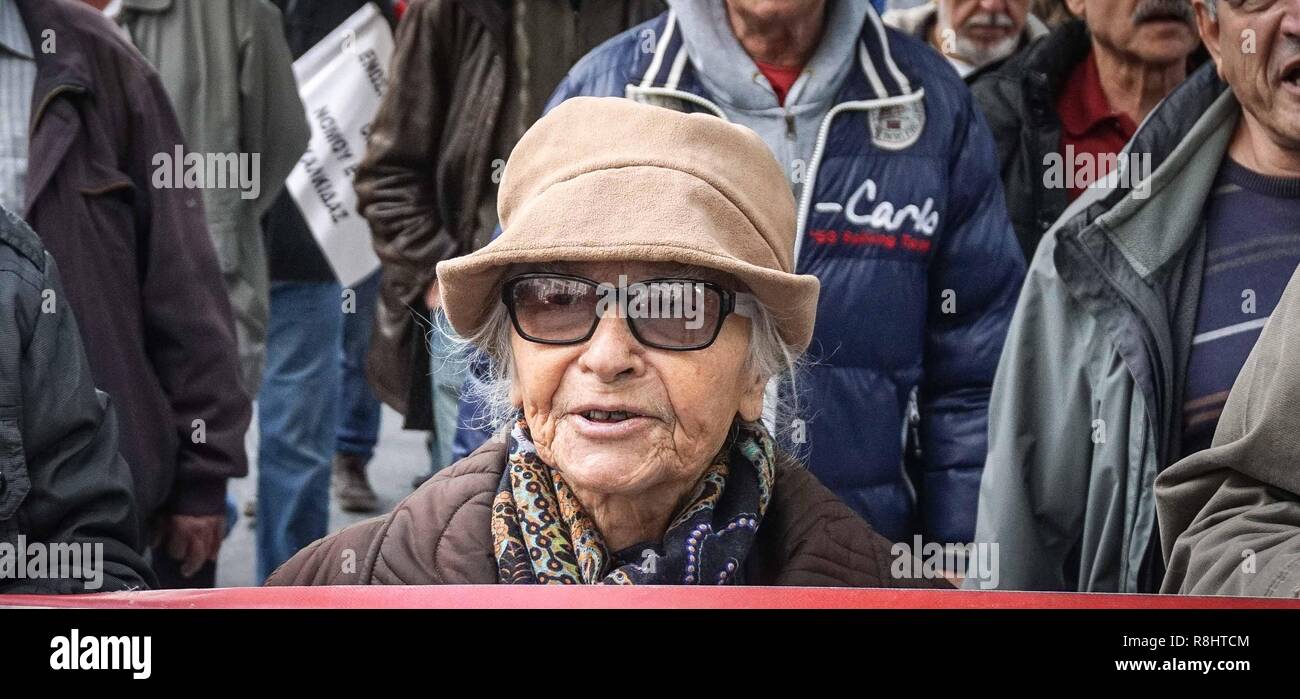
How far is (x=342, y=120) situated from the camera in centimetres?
464

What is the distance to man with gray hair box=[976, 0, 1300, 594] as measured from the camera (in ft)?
12.7

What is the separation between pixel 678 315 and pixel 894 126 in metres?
1.03

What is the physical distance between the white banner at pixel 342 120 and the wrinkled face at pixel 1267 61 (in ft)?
5.89

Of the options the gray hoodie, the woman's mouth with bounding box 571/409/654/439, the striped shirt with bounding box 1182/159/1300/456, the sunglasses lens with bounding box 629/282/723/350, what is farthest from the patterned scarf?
the striped shirt with bounding box 1182/159/1300/456

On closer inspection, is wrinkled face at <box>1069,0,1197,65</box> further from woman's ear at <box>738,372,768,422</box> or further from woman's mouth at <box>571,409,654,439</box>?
woman's mouth at <box>571,409,654,439</box>

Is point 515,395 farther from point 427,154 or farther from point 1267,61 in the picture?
point 1267,61

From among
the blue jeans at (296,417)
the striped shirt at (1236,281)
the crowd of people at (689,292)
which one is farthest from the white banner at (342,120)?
the striped shirt at (1236,281)

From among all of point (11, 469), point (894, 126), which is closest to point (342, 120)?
point (894, 126)

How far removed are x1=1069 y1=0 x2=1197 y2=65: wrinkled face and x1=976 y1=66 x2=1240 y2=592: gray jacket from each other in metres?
0.31

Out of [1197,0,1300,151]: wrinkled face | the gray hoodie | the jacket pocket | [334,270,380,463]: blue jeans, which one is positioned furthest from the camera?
[334,270,380,463]: blue jeans

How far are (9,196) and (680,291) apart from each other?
1.56m
